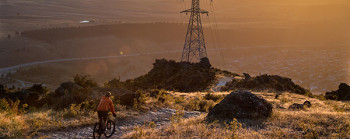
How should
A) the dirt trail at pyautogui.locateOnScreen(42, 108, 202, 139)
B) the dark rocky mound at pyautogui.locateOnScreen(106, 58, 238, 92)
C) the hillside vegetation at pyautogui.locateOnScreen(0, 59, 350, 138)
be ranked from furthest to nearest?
the dark rocky mound at pyautogui.locateOnScreen(106, 58, 238, 92) < the dirt trail at pyautogui.locateOnScreen(42, 108, 202, 139) < the hillside vegetation at pyautogui.locateOnScreen(0, 59, 350, 138)

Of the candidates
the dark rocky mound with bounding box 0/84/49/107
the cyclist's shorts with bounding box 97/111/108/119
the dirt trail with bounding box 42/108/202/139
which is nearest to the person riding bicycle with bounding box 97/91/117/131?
the cyclist's shorts with bounding box 97/111/108/119

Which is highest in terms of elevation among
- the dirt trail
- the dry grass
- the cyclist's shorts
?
the cyclist's shorts

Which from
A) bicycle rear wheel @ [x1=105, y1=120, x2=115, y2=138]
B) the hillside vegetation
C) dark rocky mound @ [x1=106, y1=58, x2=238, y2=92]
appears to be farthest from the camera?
dark rocky mound @ [x1=106, y1=58, x2=238, y2=92]

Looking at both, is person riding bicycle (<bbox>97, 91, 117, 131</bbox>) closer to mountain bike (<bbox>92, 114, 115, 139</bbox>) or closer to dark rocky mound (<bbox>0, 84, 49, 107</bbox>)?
mountain bike (<bbox>92, 114, 115, 139</bbox>)

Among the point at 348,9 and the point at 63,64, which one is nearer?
the point at 63,64

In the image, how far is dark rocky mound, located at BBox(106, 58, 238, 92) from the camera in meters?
27.7

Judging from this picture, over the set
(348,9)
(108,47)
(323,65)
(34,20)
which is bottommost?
(323,65)

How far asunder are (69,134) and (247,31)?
125 meters

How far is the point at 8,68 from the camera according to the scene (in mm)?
56719

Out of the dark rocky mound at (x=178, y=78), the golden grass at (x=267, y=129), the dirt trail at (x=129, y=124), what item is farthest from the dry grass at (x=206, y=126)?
the dark rocky mound at (x=178, y=78)

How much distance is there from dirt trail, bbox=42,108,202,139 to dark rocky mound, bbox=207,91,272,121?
2.00 metres

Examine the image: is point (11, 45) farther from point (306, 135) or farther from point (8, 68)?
point (306, 135)

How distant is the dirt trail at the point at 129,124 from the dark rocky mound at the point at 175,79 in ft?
47.2

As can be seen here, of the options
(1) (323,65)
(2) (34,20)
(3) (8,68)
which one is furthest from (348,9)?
(3) (8,68)
